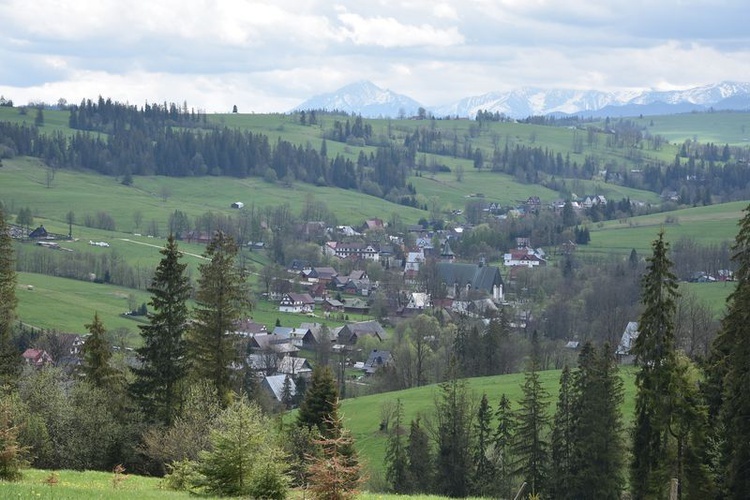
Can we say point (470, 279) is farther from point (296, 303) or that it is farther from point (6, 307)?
point (6, 307)

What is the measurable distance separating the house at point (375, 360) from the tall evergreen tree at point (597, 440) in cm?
5856

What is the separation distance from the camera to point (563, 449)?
49781 mm

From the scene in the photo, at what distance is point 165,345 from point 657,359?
20536 millimetres

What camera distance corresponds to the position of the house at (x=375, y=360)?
108125mm

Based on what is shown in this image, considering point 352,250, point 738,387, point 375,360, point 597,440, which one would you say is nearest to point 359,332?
point 375,360

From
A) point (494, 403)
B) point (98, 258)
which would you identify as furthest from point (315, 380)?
point (98, 258)

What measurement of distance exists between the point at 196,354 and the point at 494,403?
37.4 meters

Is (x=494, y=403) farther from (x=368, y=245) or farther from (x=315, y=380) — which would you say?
(x=368, y=245)

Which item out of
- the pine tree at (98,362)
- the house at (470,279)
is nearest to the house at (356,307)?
the house at (470,279)

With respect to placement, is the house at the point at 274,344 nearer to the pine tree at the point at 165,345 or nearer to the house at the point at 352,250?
the pine tree at the point at 165,345

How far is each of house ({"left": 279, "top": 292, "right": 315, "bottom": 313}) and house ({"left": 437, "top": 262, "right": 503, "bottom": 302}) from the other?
2423cm

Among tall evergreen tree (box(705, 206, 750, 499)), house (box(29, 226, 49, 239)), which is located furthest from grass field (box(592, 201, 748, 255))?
tall evergreen tree (box(705, 206, 750, 499))

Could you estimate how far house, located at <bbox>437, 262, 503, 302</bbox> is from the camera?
6038 inches

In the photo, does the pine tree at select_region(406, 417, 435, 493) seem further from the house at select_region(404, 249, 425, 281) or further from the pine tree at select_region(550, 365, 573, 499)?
the house at select_region(404, 249, 425, 281)
